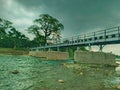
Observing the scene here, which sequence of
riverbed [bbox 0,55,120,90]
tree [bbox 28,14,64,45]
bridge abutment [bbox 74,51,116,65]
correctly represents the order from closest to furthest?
riverbed [bbox 0,55,120,90]
bridge abutment [bbox 74,51,116,65]
tree [bbox 28,14,64,45]

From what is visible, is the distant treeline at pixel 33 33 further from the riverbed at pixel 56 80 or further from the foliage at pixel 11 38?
the riverbed at pixel 56 80

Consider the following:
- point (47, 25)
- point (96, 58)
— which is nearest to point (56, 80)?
point (96, 58)

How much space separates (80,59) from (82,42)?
4.94 meters

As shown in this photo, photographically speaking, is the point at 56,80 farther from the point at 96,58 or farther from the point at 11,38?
the point at 11,38

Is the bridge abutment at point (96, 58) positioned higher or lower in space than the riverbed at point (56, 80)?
higher

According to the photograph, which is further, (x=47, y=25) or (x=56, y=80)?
(x=47, y=25)

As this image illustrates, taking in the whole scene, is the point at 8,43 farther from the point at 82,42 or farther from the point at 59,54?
the point at 82,42

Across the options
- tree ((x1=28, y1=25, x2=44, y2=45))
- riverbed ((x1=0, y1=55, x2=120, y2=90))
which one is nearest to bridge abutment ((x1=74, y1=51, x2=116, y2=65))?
riverbed ((x1=0, y1=55, x2=120, y2=90))

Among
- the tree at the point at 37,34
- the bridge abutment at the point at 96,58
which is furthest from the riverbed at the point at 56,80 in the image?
the tree at the point at 37,34

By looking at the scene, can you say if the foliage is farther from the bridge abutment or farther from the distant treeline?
the bridge abutment

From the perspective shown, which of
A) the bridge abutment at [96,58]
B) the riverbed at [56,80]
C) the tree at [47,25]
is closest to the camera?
the riverbed at [56,80]

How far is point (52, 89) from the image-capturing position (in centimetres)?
1198

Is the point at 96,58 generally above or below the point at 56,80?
above

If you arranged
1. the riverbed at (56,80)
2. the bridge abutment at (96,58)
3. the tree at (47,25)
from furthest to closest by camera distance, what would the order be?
the tree at (47,25), the bridge abutment at (96,58), the riverbed at (56,80)
